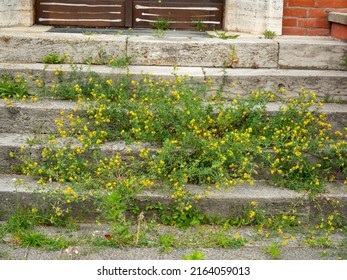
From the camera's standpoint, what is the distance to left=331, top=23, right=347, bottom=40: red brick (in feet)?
21.3

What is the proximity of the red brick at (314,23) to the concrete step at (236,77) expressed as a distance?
3.57 ft

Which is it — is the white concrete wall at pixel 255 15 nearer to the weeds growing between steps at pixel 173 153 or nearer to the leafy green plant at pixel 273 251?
the weeds growing between steps at pixel 173 153

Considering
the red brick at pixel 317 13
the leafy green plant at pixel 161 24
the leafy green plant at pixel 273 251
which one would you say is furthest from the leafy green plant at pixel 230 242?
the leafy green plant at pixel 161 24

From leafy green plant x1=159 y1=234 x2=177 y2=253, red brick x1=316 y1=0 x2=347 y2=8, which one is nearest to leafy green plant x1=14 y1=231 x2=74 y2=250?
leafy green plant x1=159 y1=234 x2=177 y2=253

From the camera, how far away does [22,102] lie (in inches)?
218

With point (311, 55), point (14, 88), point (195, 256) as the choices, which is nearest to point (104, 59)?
point (14, 88)

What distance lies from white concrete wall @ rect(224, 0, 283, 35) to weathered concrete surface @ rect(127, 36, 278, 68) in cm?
57

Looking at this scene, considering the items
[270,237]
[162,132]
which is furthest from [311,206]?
[162,132]

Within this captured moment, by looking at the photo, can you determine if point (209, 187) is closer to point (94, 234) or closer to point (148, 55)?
point (94, 234)

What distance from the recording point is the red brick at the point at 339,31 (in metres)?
6.49

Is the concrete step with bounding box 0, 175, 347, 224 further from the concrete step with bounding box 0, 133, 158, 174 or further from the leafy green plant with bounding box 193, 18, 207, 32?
the leafy green plant with bounding box 193, 18, 207, 32

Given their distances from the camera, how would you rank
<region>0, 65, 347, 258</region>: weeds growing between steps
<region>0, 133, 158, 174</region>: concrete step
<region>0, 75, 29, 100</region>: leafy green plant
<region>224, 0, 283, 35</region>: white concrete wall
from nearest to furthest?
<region>0, 65, 347, 258</region>: weeds growing between steps, <region>0, 133, 158, 174</region>: concrete step, <region>0, 75, 29, 100</region>: leafy green plant, <region>224, 0, 283, 35</region>: white concrete wall

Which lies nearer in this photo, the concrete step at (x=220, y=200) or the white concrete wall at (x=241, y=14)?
the concrete step at (x=220, y=200)

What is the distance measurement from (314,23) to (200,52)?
150 cm
